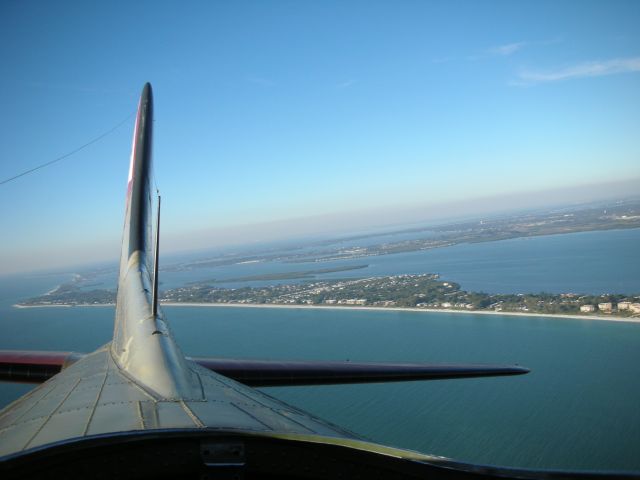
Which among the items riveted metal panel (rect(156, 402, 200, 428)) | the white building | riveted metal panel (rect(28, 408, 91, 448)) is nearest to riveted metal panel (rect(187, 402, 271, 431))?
riveted metal panel (rect(156, 402, 200, 428))

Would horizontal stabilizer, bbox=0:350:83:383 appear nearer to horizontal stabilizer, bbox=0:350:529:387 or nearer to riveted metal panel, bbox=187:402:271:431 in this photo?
horizontal stabilizer, bbox=0:350:529:387

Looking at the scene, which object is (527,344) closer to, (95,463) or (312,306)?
(312,306)

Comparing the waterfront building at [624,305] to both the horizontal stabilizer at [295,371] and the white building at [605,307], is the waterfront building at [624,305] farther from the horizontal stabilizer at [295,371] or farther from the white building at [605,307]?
the horizontal stabilizer at [295,371]

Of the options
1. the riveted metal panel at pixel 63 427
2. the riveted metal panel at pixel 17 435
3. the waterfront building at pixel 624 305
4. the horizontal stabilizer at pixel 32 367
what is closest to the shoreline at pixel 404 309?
the waterfront building at pixel 624 305

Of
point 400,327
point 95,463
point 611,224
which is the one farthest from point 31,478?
point 611,224

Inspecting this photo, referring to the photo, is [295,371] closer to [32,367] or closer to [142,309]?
[142,309]

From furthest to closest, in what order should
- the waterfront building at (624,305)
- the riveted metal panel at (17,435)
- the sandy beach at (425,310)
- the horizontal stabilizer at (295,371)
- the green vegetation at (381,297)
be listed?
the green vegetation at (381,297) → the waterfront building at (624,305) → the sandy beach at (425,310) → the horizontal stabilizer at (295,371) → the riveted metal panel at (17,435)
